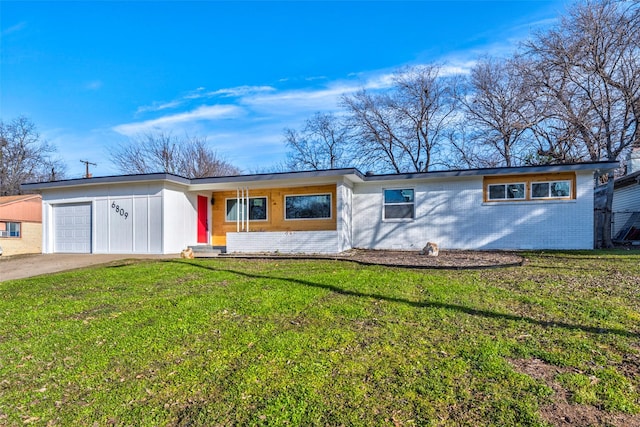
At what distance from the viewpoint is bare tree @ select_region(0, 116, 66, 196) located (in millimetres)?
27812

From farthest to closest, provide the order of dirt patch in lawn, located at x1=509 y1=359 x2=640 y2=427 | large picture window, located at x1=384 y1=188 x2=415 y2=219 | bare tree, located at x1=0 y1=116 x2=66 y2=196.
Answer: bare tree, located at x1=0 y1=116 x2=66 y2=196 → large picture window, located at x1=384 y1=188 x2=415 y2=219 → dirt patch in lawn, located at x1=509 y1=359 x2=640 y2=427

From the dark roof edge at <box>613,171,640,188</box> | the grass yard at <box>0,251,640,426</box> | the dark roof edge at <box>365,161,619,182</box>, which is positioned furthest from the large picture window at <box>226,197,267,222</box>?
the dark roof edge at <box>613,171,640,188</box>

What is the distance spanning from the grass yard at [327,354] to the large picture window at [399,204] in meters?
6.73

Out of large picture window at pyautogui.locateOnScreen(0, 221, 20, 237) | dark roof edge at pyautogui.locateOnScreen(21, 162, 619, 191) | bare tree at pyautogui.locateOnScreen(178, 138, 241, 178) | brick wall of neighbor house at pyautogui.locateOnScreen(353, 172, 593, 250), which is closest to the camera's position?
dark roof edge at pyautogui.locateOnScreen(21, 162, 619, 191)

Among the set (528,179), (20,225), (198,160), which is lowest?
(20,225)

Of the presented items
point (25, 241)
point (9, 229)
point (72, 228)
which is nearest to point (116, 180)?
point (72, 228)

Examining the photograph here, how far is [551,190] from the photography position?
11523 millimetres

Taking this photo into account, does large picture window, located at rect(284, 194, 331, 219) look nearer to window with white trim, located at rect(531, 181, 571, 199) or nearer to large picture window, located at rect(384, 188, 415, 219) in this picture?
large picture window, located at rect(384, 188, 415, 219)

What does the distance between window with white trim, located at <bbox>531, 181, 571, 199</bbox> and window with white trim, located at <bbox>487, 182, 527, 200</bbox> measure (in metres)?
0.32

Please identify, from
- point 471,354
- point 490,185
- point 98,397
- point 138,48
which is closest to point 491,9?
point 490,185

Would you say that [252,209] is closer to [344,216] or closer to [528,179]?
[344,216]

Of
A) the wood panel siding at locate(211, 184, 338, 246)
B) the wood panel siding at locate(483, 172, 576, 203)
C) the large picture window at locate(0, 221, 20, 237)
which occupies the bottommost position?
the large picture window at locate(0, 221, 20, 237)

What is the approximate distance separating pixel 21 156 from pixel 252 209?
87.0ft

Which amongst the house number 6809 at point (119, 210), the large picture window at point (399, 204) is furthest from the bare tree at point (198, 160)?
the large picture window at point (399, 204)
